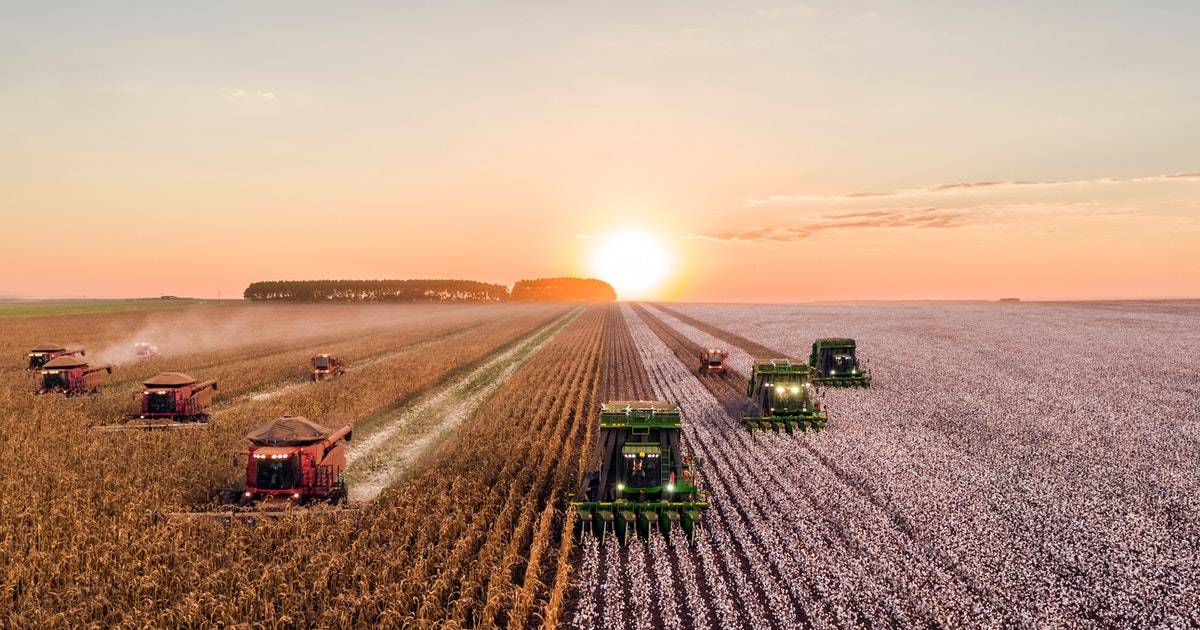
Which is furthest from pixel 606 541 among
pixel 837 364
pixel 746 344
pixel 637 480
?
pixel 746 344

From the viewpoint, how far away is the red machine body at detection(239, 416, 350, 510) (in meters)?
15.8

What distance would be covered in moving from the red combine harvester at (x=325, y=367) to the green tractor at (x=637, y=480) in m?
29.6

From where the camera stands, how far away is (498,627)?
37.0 ft

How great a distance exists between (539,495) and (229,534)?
784 centimetres

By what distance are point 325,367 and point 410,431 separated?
16417 millimetres

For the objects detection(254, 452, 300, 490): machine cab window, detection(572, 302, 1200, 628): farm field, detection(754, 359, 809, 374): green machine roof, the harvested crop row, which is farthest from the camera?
detection(754, 359, 809, 374): green machine roof

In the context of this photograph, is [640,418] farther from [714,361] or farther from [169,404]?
[714,361]

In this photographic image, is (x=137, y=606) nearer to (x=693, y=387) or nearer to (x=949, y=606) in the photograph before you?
(x=949, y=606)

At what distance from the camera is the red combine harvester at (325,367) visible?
3978 cm

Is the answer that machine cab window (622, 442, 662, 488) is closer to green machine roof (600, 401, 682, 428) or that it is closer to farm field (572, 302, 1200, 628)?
green machine roof (600, 401, 682, 428)

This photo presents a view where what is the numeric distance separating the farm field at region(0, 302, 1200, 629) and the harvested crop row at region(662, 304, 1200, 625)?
11 cm

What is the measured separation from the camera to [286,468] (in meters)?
16.0

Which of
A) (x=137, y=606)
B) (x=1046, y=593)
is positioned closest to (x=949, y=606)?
(x=1046, y=593)

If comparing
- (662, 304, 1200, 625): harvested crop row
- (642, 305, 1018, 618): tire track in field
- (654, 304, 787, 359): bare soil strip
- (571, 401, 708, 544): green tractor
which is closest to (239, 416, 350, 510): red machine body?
(571, 401, 708, 544): green tractor
